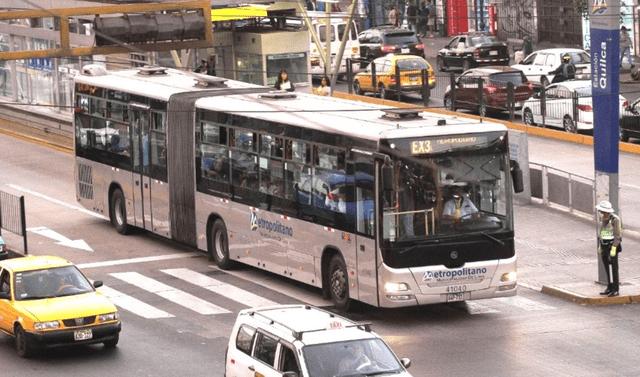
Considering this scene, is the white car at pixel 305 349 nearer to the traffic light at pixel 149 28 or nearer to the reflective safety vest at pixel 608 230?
the reflective safety vest at pixel 608 230

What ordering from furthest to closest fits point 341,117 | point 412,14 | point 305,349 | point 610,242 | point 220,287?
1. point 412,14
2. point 220,287
3. point 341,117
4. point 610,242
5. point 305,349

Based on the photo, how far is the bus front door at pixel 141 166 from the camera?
29359 millimetres

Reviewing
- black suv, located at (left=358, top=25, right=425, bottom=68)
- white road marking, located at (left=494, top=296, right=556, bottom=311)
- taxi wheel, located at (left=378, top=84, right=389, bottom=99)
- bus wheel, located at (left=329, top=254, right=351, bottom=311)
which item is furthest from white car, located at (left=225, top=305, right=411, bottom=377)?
black suv, located at (left=358, top=25, right=425, bottom=68)

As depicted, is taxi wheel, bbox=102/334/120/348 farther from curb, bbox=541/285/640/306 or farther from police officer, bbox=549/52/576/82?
police officer, bbox=549/52/576/82

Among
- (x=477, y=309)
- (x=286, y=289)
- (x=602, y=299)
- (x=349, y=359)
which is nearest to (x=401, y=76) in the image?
(x=286, y=289)

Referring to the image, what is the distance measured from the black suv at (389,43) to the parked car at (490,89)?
16.1m

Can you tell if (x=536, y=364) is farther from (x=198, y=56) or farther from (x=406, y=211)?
(x=198, y=56)

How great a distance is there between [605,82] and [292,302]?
255 inches

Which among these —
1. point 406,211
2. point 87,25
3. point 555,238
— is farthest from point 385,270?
point 87,25

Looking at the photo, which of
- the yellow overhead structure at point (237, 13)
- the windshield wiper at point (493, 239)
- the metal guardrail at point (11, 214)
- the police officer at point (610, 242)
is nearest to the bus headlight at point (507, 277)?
the windshield wiper at point (493, 239)

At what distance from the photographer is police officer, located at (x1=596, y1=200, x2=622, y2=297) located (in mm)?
22906

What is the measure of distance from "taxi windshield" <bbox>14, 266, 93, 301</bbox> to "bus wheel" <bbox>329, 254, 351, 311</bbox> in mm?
4001

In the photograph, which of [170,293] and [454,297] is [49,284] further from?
[454,297]

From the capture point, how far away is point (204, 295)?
80.8 ft
